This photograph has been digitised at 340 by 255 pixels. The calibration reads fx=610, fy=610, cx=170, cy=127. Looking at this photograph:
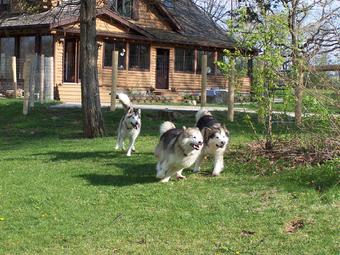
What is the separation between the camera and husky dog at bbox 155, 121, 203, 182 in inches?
363

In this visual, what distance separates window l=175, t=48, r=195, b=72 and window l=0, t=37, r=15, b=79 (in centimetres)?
1007

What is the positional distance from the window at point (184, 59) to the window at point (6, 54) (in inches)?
397

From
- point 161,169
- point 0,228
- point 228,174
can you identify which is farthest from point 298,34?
point 0,228

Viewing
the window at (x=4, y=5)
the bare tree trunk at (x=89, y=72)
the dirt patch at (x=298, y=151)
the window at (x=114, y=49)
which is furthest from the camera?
the window at (x=114, y=49)

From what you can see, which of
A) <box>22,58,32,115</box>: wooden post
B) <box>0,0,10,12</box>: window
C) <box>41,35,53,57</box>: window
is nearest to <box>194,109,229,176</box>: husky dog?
<box>22,58,32,115</box>: wooden post

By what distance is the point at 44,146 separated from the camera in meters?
15.0

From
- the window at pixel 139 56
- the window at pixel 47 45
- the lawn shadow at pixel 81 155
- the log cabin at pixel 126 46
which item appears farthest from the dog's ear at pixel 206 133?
the window at pixel 139 56

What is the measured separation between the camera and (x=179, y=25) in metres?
37.3

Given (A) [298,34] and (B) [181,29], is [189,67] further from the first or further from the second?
(A) [298,34]

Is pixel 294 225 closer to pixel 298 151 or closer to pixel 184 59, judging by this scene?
pixel 298 151

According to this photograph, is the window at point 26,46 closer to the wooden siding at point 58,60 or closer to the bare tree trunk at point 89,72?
the wooden siding at point 58,60

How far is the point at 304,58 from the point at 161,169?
2.85 m

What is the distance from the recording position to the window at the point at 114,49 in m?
33.5

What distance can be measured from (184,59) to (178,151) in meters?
28.9
